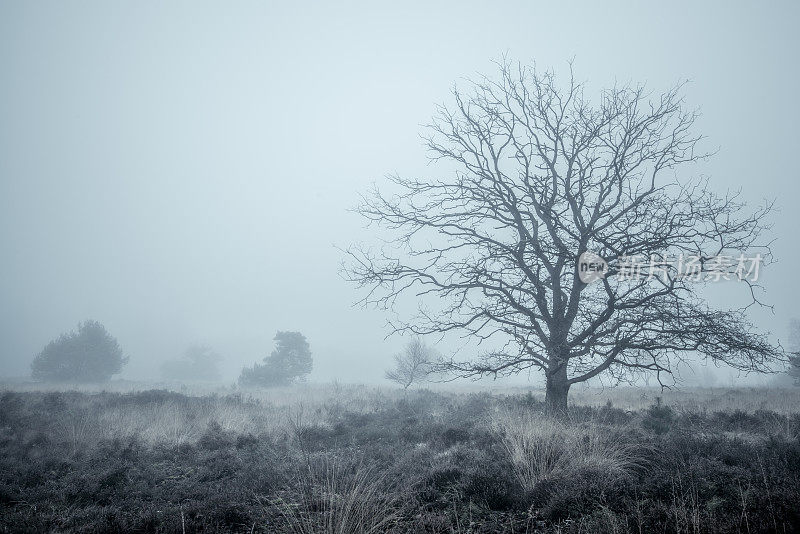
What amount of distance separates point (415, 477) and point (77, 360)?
43.0 metres

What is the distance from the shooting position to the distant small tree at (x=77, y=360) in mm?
35344

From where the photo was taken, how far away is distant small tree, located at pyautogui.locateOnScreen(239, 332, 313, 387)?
38.8 metres

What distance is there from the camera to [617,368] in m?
8.02

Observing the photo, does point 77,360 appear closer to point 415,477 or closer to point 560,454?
point 415,477

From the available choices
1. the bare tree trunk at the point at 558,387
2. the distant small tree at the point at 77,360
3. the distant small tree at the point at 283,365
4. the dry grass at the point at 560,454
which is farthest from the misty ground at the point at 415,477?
the distant small tree at the point at 77,360

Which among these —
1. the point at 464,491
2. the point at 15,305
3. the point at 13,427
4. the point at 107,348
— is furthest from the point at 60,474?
the point at 15,305

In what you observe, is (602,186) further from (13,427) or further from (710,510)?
(13,427)

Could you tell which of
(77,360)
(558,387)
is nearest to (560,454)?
(558,387)

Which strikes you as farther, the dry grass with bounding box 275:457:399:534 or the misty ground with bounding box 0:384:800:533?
the misty ground with bounding box 0:384:800:533

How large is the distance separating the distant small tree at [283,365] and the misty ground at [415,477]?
101 feet

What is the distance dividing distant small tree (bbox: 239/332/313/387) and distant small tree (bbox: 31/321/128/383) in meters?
12.6

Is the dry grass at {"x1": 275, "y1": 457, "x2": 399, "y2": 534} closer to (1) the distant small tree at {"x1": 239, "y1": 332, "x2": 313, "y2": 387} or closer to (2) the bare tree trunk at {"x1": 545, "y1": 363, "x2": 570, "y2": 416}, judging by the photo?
(2) the bare tree trunk at {"x1": 545, "y1": 363, "x2": 570, "y2": 416}

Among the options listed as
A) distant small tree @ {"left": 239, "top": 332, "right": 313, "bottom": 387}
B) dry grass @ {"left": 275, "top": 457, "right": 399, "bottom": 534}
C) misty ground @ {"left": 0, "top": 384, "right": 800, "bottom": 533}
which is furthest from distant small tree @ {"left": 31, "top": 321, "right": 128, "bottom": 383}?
dry grass @ {"left": 275, "top": 457, "right": 399, "bottom": 534}

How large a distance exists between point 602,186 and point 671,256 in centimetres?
216
